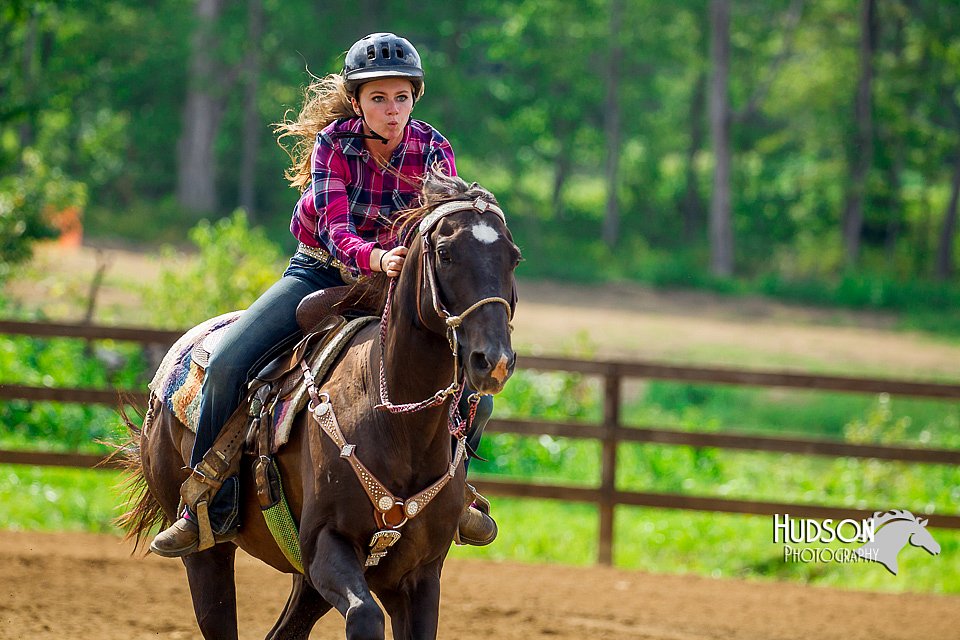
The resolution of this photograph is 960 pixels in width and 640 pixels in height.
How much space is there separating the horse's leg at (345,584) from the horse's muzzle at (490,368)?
2.80 feet

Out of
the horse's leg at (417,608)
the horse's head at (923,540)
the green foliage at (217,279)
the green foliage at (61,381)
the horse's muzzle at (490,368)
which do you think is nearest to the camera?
the horse's muzzle at (490,368)

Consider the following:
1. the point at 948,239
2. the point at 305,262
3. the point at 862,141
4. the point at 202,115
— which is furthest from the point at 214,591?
the point at 202,115

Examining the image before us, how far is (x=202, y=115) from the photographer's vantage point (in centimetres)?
3172

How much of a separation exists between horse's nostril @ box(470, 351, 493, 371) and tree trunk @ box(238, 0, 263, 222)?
29.0 metres

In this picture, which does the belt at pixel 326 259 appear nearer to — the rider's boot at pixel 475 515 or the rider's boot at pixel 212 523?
the rider's boot at pixel 475 515

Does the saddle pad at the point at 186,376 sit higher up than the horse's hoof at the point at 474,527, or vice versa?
the saddle pad at the point at 186,376

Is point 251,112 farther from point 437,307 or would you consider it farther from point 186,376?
point 437,307

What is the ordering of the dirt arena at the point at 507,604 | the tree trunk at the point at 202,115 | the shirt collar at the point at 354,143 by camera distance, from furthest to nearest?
the tree trunk at the point at 202,115 → the dirt arena at the point at 507,604 → the shirt collar at the point at 354,143

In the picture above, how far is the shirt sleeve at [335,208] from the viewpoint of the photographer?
4082mm

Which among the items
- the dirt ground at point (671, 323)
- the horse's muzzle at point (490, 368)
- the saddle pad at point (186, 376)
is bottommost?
the dirt ground at point (671, 323)

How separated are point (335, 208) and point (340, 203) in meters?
0.03

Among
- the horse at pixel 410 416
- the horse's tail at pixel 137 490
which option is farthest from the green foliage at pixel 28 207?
the horse at pixel 410 416

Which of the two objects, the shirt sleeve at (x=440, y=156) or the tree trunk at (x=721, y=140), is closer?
the shirt sleeve at (x=440, y=156)
